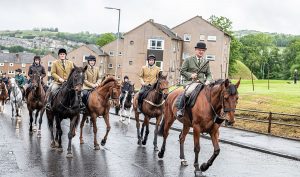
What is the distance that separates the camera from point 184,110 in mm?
12359

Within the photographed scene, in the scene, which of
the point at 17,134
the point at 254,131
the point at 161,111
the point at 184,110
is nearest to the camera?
the point at 184,110

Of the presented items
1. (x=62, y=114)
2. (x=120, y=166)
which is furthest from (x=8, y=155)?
(x=120, y=166)

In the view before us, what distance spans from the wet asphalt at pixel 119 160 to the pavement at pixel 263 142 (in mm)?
406

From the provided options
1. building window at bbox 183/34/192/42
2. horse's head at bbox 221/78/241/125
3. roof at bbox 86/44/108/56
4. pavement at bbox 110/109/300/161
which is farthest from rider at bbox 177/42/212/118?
roof at bbox 86/44/108/56

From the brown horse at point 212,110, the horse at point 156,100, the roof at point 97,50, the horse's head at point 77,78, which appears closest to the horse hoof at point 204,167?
the brown horse at point 212,110

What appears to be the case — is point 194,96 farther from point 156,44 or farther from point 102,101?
point 156,44

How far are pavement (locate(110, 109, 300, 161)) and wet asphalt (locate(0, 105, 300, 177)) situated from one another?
1.33 feet

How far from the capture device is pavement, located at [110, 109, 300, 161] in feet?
54.5

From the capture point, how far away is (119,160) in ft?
42.7

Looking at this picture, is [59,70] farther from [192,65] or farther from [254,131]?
[254,131]

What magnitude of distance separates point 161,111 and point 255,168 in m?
4.03

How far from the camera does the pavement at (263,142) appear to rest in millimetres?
16611

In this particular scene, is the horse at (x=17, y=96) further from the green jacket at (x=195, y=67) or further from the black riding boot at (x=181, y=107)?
the black riding boot at (x=181, y=107)

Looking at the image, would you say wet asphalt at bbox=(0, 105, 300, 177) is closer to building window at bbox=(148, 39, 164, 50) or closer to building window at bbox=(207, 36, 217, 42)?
building window at bbox=(148, 39, 164, 50)
